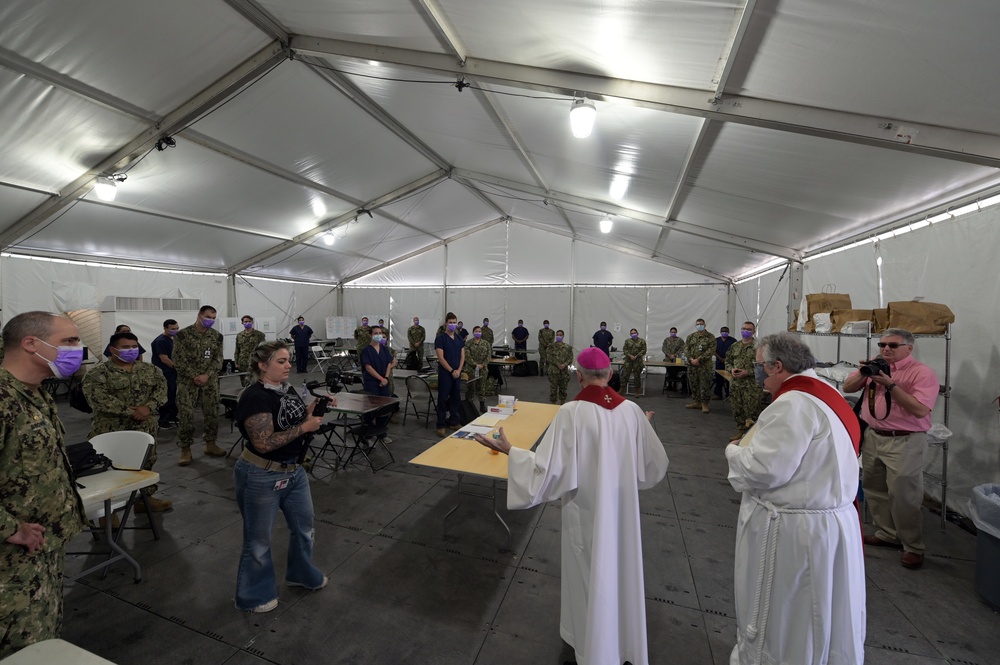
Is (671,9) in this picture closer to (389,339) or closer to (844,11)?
(844,11)

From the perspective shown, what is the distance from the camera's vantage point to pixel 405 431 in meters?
6.70

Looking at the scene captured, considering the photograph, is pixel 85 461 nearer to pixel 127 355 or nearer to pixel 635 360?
pixel 127 355

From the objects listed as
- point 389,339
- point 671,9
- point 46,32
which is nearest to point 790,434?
point 671,9

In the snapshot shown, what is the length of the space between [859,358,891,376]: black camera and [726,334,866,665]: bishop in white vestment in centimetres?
119

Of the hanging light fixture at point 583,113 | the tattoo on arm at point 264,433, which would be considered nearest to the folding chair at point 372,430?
the tattoo on arm at point 264,433

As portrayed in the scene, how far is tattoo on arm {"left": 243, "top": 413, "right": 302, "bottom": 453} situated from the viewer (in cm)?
233

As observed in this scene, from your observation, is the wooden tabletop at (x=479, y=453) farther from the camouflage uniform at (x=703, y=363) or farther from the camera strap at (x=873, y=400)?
the camouflage uniform at (x=703, y=363)

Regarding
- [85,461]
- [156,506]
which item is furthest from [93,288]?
[85,461]

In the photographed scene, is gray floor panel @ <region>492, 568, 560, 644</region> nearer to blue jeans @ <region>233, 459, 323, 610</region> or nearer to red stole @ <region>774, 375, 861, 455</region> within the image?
blue jeans @ <region>233, 459, 323, 610</region>

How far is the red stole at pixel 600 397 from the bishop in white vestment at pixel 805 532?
63 cm

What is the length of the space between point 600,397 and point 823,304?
4114mm

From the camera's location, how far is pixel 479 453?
3.23 meters

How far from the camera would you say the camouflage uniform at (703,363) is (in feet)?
28.0

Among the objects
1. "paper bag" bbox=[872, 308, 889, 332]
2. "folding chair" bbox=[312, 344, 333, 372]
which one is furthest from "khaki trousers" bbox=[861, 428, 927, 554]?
"folding chair" bbox=[312, 344, 333, 372]
